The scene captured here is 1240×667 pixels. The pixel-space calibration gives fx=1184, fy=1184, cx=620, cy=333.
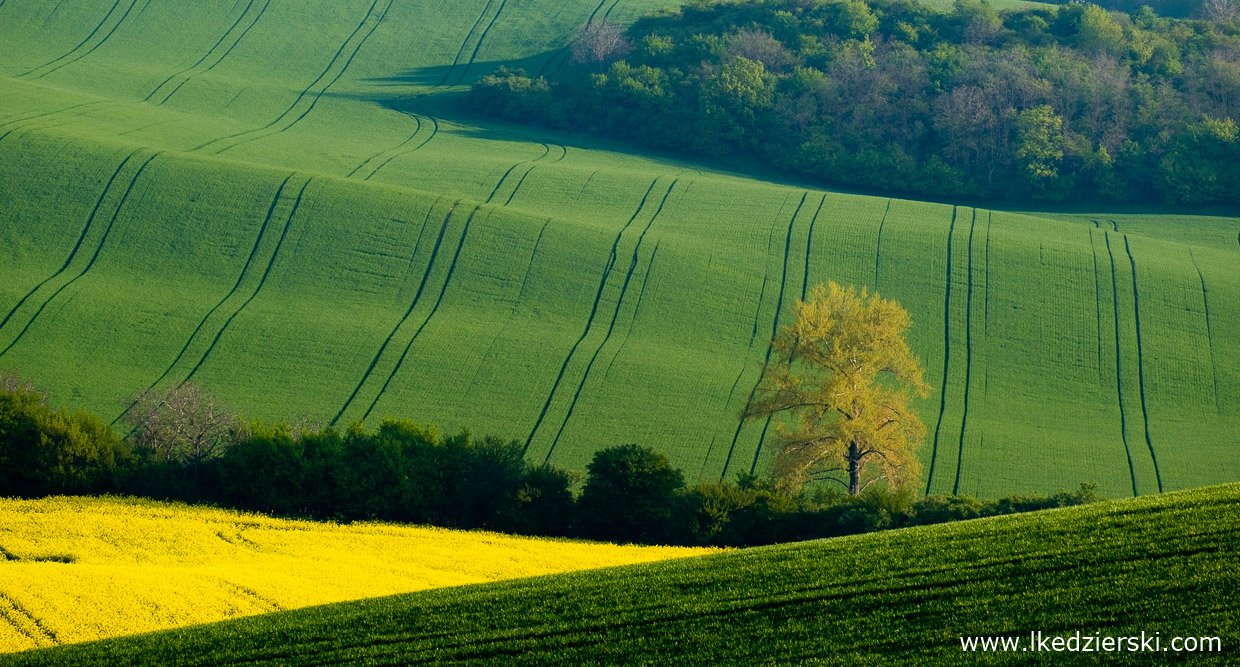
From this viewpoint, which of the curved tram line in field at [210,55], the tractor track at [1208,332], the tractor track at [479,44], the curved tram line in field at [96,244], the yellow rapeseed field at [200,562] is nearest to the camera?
the yellow rapeseed field at [200,562]


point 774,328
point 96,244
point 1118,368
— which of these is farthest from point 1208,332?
point 96,244

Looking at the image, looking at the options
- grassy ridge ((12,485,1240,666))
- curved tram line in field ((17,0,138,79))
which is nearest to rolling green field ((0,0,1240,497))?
curved tram line in field ((17,0,138,79))

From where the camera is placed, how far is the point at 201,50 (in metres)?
93.3

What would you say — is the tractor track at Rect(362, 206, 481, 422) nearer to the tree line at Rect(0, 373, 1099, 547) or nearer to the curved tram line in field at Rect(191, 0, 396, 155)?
the tree line at Rect(0, 373, 1099, 547)

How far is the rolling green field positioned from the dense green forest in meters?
4.66

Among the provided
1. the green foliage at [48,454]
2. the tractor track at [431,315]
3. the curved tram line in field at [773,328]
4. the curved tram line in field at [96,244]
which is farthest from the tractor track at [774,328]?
the curved tram line in field at [96,244]

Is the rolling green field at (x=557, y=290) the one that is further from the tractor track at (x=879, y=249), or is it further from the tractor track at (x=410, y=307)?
the tractor track at (x=879, y=249)

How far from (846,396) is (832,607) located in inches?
794

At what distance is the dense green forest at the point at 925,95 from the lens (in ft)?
243

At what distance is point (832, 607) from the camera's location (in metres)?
19.5

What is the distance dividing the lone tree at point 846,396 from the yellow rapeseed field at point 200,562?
8.73 metres

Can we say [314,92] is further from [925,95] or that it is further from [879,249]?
[879,249]

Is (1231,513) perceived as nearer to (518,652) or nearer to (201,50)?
(518,652)

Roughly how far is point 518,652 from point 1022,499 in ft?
68.5
